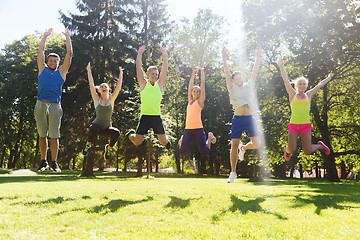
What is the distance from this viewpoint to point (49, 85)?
633 centimetres

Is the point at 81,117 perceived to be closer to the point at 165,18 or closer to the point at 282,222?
the point at 165,18

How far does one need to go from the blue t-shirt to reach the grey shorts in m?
0.16

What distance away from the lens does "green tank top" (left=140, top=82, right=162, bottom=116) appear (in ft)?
22.5

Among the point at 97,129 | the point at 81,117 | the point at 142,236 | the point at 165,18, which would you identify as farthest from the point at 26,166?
the point at 142,236

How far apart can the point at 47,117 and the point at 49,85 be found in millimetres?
721

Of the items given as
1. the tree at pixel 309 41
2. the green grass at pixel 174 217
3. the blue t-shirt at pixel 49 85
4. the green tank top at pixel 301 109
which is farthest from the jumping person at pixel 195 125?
the tree at pixel 309 41

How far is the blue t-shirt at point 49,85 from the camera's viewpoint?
20.7ft

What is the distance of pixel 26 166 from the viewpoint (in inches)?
2032

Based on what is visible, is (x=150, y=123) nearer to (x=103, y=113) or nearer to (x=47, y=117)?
(x=103, y=113)

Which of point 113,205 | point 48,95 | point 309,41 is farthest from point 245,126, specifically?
point 309,41

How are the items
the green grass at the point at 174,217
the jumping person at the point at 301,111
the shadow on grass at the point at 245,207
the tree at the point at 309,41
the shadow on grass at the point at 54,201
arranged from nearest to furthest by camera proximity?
1. the green grass at the point at 174,217
2. the shadow on grass at the point at 245,207
3. the shadow on grass at the point at 54,201
4. the jumping person at the point at 301,111
5. the tree at the point at 309,41

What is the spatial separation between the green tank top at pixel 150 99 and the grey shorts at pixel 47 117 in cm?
193

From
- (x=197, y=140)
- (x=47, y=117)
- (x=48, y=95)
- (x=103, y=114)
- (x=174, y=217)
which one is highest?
(x=48, y=95)

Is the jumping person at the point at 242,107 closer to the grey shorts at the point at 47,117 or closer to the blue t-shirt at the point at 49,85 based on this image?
the blue t-shirt at the point at 49,85
